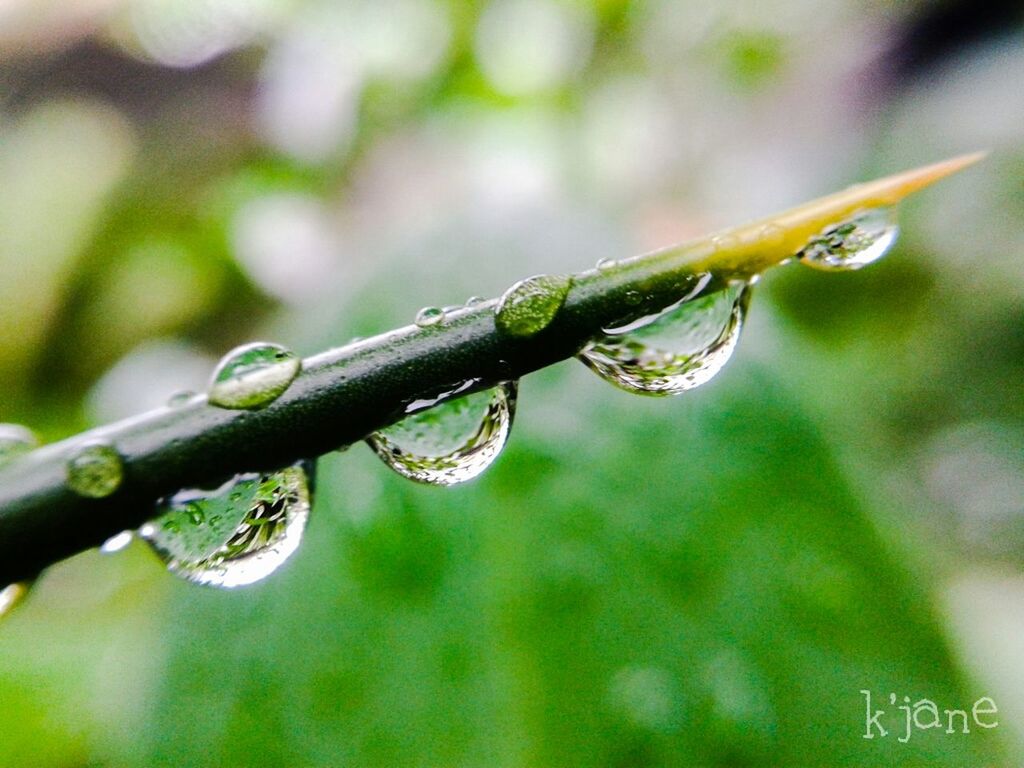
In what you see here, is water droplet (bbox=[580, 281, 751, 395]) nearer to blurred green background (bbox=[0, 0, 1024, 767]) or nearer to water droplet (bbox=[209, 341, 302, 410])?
water droplet (bbox=[209, 341, 302, 410])

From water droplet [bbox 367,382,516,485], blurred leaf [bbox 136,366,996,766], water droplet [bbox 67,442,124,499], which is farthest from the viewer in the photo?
blurred leaf [bbox 136,366,996,766]

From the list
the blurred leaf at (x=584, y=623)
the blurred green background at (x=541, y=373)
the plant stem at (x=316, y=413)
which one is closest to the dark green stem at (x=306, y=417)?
the plant stem at (x=316, y=413)

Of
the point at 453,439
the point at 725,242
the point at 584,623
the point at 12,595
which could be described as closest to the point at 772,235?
the point at 725,242

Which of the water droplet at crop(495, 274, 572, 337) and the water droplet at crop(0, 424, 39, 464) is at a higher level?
the water droplet at crop(495, 274, 572, 337)

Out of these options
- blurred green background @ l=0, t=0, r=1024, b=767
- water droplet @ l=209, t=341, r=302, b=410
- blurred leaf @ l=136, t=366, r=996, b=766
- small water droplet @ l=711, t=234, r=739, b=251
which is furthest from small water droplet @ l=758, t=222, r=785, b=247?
blurred leaf @ l=136, t=366, r=996, b=766

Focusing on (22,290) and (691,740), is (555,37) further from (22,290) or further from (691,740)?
(691,740)

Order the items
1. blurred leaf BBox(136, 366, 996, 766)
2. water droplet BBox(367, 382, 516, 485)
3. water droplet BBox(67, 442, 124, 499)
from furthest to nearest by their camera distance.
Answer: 1. blurred leaf BBox(136, 366, 996, 766)
2. water droplet BBox(367, 382, 516, 485)
3. water droplet BBox(67, 442, 124, 499)

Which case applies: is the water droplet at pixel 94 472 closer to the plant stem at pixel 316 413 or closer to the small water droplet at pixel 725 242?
the plant stem at pixel 316 413

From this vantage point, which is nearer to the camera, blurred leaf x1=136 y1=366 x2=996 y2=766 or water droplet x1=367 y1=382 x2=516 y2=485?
water droplet x1=367 y1=382 x2=516 y2=485

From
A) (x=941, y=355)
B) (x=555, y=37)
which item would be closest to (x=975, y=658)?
(x=941, y=355)
